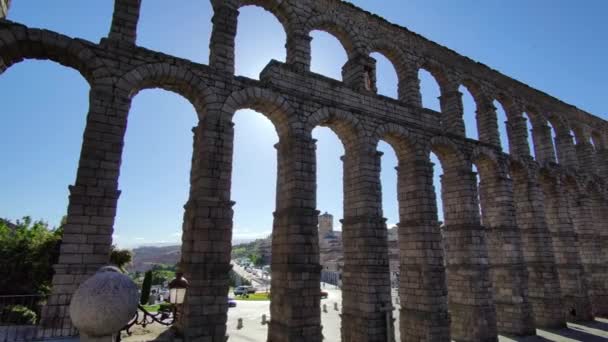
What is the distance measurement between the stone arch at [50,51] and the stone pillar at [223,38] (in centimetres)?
353

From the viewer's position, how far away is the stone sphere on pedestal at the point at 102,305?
4.25 m

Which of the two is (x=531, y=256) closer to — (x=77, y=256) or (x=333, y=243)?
(x=77, y=256)

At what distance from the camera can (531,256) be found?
19.3 m

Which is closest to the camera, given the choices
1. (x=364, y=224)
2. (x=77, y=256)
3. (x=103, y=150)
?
(x=77, y=256)

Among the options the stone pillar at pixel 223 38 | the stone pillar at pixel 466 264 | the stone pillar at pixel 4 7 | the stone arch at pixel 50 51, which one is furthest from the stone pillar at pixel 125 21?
the stone pillar at pixel 466 264

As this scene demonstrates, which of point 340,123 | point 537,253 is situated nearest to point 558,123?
point 537,253

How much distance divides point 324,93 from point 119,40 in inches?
284

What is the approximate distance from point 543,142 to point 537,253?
7.92 meters

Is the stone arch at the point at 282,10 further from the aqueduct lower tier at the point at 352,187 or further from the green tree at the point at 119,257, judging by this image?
the green tree at the point at 119,257

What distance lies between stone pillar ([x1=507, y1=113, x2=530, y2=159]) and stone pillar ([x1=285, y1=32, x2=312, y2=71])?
13812 mm

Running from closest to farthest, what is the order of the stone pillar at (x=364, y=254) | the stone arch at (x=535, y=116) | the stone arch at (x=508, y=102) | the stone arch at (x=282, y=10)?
1. the stone pillar at (x=364, y=254)
2. the stone arch at (x=282, y=10)
3. the stone arch at (x=508, y=102)
4. the stone arch at (x=535, y=116)

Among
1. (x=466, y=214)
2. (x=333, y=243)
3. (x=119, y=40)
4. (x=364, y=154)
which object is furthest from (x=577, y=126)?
(x=333, y=243)

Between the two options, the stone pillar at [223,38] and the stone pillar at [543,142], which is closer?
the stone pillar at [223,38]

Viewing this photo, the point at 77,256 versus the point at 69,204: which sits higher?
the point at 69,204
